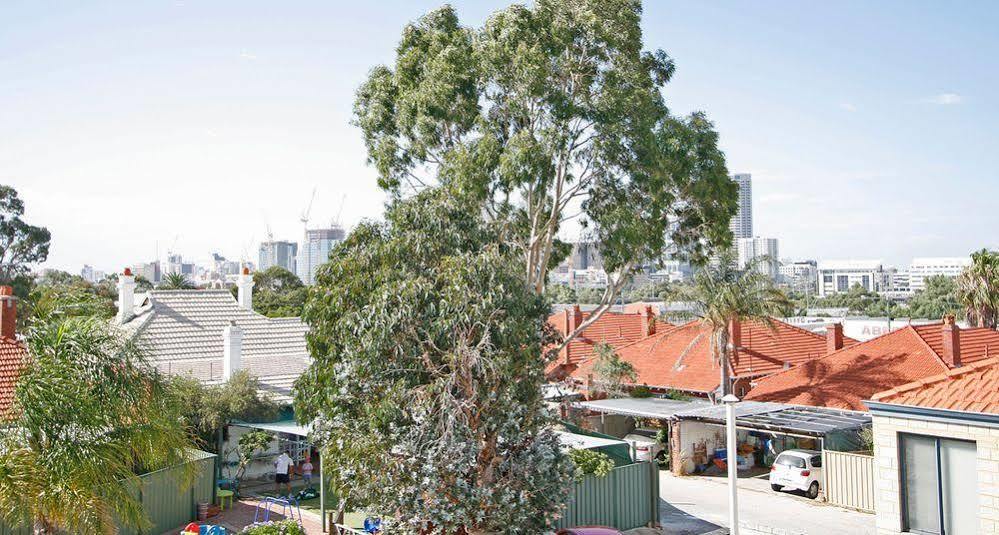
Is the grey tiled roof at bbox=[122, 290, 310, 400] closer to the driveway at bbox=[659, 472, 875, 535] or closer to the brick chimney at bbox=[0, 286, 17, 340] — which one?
the brick chimney at bbox=[0, 286, 17, 340]

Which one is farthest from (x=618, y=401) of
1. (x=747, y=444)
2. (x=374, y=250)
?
(x=374, y=250)

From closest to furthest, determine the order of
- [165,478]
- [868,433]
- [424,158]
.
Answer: [165,478], [868,433], [424,158]

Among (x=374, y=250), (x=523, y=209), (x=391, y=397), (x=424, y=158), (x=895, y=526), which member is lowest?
(x=895, y=526)

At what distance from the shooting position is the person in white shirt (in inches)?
1032

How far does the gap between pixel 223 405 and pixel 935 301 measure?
102 metres

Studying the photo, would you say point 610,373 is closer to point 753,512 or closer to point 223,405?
point 753,512

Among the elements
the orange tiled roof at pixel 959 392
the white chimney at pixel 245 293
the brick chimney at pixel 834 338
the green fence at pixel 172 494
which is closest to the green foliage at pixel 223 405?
the green fence at pixel 172 494

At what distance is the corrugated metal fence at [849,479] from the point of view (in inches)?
942

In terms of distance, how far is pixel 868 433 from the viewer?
82.4ft

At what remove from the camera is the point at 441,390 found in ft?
43.3

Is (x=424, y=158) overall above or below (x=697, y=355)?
above

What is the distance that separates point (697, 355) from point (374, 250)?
25.6 metres

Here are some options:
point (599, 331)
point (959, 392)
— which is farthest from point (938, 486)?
point (599, 331)

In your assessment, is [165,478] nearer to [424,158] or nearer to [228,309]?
[424,158]
